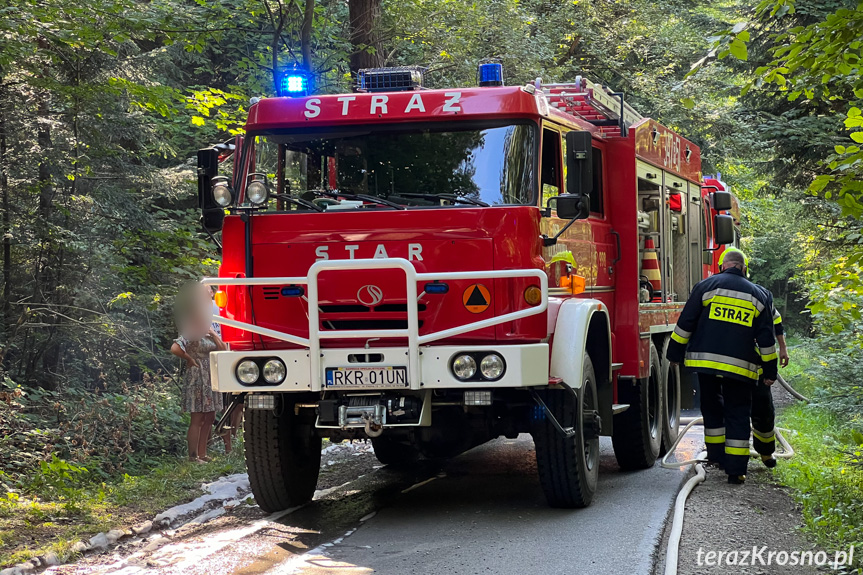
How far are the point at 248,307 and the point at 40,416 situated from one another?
490 cm

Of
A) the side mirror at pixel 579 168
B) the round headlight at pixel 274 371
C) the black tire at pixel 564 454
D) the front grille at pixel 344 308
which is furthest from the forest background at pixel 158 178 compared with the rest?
the front grille at pixel 344 308

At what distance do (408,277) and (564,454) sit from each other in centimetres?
177

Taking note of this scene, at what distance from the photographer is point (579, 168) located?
704cm

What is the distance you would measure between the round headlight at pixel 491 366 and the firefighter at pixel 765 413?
296 centimetres

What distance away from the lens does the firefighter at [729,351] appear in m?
8.24

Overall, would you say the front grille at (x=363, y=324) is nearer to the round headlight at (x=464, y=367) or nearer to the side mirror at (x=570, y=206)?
the round headlight at (x=464, y=367)

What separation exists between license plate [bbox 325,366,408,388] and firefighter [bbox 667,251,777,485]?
302 cm

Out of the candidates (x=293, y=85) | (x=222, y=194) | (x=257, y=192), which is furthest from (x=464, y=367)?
(x=293, y=85)

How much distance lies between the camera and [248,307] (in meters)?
7.08

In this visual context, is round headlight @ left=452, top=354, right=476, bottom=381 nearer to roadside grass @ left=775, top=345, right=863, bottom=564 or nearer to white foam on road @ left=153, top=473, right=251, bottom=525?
roadside grass @ left=775, top=345, right=863, bottom=564

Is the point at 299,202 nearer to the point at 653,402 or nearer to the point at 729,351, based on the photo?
the point at 729,351

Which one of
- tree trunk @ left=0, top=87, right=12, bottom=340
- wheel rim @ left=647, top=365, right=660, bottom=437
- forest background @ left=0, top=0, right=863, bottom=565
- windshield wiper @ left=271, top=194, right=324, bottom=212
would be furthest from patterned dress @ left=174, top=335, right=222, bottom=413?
wheel rim @ left=647, top=365, right=660, bottom=437

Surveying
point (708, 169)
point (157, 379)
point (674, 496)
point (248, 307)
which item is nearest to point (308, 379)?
point (248, 307)

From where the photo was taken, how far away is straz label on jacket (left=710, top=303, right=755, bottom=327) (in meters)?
8.31
